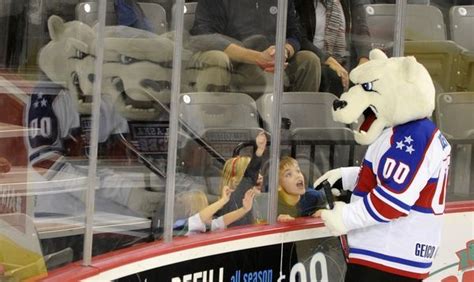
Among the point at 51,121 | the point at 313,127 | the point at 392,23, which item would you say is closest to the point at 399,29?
the point at 392,23

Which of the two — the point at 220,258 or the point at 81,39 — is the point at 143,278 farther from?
the point at 81,39

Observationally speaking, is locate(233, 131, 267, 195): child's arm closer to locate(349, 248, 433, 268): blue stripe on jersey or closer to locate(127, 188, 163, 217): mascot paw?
locate(127, 188, 163, 217): mascot paw

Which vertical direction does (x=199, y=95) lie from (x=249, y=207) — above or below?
above

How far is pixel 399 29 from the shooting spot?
3.87 meters

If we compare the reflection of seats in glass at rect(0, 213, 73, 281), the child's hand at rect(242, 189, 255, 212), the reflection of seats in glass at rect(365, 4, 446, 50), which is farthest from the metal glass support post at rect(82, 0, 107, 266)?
the reflection of seats in glass at rect(365, 4, 446, 50)

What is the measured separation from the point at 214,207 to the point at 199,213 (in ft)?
0.25

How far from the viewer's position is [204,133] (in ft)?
10.3

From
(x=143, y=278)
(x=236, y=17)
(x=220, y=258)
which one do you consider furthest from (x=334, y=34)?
(x=143, y=278)

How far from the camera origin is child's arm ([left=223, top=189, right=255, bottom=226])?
321 centimetres

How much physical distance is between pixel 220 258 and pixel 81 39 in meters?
0.86

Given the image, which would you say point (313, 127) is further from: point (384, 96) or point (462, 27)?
point (462, 27)

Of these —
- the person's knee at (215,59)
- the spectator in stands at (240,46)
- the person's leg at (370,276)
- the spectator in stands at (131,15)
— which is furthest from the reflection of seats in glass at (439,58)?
the spectator in stands at (131,15)

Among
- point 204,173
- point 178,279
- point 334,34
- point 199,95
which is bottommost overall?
point 178,279

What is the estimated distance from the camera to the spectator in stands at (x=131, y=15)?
9.26 feet
